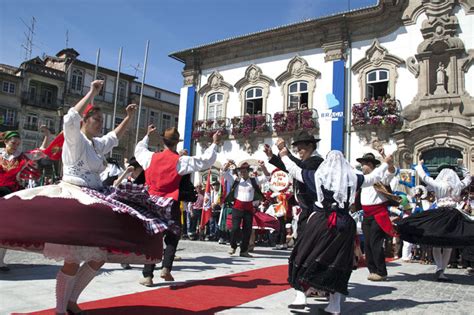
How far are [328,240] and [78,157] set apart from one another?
2551mm

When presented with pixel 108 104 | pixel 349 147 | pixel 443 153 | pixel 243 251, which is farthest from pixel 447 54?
pixel 108 104

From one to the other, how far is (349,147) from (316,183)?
14.3 metres

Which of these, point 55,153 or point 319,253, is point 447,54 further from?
point 55,153

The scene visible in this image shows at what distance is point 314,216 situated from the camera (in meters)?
4.55

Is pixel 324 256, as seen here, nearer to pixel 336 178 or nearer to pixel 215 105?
pixel 336 178

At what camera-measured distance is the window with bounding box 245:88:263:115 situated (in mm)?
21859

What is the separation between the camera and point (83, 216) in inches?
125

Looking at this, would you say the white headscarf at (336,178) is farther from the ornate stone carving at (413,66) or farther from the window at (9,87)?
the window at (9,87)

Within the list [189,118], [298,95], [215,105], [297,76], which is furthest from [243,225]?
[189,118]

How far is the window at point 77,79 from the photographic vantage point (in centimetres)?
4194

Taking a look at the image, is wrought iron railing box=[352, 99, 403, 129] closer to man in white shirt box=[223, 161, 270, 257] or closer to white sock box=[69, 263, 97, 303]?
man in white shirt box=[223, 161, 270, 257]

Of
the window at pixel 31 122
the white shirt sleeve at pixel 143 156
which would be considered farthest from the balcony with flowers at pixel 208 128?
the window at pixel 31 122

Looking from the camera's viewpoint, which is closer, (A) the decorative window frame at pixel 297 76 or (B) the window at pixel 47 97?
(A) the decorative window frame at pixel 297 76

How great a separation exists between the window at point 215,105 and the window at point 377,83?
8.12 m
